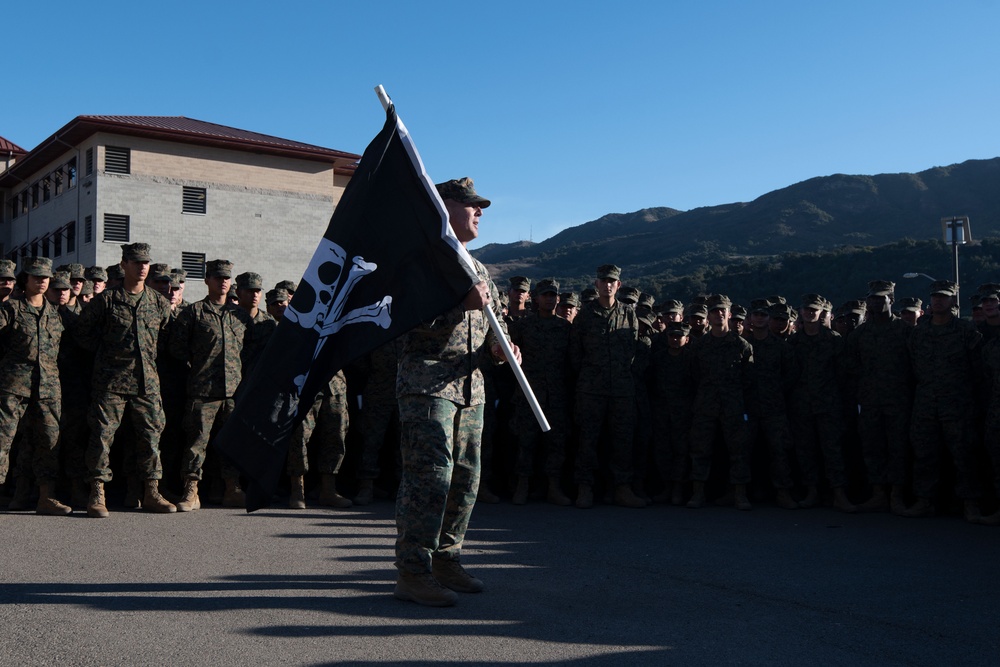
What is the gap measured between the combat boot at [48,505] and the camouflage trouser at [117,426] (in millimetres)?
360

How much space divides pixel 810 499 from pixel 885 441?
0.95 m

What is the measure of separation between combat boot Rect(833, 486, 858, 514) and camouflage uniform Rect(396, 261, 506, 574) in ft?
17.4

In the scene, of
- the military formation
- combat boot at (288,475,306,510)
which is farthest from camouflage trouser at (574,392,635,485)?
combat boot at (288,475,306,510)

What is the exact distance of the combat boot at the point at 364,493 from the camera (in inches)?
359

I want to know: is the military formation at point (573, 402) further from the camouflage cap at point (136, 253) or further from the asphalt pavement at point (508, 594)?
the asphalt pavement at point (508, 594)

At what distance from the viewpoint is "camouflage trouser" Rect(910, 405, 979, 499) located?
28.7 ft

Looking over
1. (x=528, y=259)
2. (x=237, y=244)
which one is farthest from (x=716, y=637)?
(x=528, y=259)

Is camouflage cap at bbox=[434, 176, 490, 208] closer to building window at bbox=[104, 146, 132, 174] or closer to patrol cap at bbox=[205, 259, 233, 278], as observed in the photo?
patrol cap at bbox=[205, 259, 233, 278]

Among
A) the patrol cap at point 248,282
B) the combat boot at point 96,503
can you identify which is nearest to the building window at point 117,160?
the patrol cap at point 248,282

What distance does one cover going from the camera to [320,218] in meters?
47.2

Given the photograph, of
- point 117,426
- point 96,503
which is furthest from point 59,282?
point 96,503

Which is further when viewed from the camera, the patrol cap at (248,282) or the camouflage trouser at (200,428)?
the patrol cap at (248,282)

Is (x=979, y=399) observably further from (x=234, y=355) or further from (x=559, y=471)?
(x=234, y=355)

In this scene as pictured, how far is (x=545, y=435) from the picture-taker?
9719 mm
